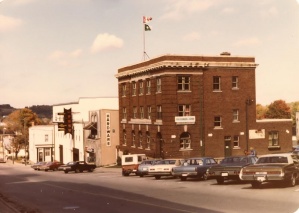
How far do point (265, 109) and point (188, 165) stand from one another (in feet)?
212

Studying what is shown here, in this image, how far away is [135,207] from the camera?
64.3ft

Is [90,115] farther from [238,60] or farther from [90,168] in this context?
[238,60]

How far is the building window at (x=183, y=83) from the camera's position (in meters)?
47.9

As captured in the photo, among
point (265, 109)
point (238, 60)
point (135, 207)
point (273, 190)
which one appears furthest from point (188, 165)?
point (265, 109)

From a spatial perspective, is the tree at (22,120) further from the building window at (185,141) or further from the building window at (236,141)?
the building window at (236,141)

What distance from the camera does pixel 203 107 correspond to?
47219 millimetres

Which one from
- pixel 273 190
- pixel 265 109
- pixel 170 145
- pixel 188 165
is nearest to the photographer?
pixel 273 190

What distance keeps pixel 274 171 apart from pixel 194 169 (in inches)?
330

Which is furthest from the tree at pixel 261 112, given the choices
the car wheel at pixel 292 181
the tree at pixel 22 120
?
the car wheel at pixel 292 181

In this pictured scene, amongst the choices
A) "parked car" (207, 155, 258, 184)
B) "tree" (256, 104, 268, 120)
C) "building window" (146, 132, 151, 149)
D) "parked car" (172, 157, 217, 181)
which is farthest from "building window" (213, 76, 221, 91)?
"tree" (256, 104, 268, 120)

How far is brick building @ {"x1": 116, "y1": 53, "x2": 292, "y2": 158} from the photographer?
46.8 meters

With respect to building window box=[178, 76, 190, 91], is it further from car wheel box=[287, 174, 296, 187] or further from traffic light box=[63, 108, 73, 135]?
car wheel box=[287, 174, 296, 187]

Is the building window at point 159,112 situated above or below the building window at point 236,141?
above

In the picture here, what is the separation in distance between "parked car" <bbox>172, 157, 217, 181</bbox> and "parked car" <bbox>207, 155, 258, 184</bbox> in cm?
255
